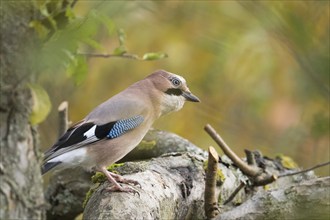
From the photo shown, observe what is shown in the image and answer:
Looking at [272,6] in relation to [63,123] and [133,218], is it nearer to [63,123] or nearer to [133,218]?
[133,218]

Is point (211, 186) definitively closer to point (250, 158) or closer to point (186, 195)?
point (186, 195)

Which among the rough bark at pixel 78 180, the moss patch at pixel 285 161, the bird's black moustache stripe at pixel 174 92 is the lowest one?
the rough bark at pixel 78 180

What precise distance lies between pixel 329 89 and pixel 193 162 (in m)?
2.80

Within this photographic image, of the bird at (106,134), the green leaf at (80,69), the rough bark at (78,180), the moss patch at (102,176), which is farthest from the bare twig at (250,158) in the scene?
the green leaf at (80,69)

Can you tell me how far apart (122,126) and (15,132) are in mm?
763

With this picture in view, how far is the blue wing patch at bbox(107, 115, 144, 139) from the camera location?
13.3 ft

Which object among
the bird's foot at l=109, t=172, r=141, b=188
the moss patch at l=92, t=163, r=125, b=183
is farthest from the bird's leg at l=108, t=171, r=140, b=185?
the moss patch at l=92, t=163, r=125, b=183

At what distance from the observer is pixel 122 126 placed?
4094 mm

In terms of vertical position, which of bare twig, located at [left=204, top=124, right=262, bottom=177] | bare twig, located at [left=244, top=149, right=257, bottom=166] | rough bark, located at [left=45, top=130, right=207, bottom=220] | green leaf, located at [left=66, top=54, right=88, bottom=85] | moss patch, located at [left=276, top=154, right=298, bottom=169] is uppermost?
moss patch, located at [left=276, top=154, right=298, bottom=169]

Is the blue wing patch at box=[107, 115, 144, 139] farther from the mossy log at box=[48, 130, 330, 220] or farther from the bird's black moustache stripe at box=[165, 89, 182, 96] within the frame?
the bird's black moustache stripe at box=[165, 89, 182, 96]

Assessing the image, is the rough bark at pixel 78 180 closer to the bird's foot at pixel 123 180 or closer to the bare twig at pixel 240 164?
the bare twig at pixel 240 164

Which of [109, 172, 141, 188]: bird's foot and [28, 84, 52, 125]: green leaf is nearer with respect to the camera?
[109, 172, 141, 188]: bird's foot

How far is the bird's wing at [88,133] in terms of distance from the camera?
3.90m

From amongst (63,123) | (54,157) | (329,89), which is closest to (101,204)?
(54,157)
